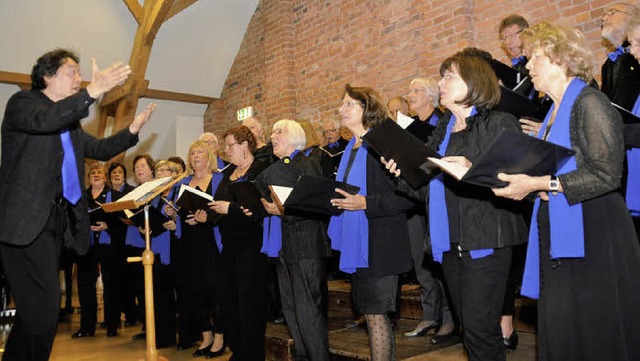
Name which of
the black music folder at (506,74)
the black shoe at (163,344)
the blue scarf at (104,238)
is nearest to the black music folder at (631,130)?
the black music folder at (506,74)

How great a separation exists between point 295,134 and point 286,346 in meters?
1.41

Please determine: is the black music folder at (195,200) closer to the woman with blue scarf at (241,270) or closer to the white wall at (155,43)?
the woman with blue scarf at (241,270)

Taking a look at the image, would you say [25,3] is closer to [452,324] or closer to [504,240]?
[452,324]

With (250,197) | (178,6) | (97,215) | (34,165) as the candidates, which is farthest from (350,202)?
(178,6)

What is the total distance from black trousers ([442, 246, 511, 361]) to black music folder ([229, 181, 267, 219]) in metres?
1.52

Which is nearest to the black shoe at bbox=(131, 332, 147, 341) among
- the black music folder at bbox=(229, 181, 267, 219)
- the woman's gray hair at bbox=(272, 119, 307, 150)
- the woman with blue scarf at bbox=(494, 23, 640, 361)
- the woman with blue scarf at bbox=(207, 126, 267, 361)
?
the woman with blue scarf at bbox=(207, 126, 267, 361)

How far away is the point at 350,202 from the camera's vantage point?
2629 mm

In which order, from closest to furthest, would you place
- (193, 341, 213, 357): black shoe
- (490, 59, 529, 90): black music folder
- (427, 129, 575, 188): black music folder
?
(427, 129, 575, 188): black music folder < (490, 59, 529, 90): black music folder < (193, 341, 213, 357): black shoe

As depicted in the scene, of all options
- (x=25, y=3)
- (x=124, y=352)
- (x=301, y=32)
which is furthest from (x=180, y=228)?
(x=25, y=3)

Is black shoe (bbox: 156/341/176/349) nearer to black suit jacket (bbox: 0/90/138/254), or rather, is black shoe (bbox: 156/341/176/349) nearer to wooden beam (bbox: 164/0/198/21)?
black suit jacket (bbox: 0/90/138/254)

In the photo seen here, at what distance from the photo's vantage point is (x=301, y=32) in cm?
738

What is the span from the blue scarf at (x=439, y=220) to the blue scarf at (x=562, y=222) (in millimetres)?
176

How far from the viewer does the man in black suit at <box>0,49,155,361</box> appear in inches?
90.6

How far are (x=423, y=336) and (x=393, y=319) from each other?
357mm
